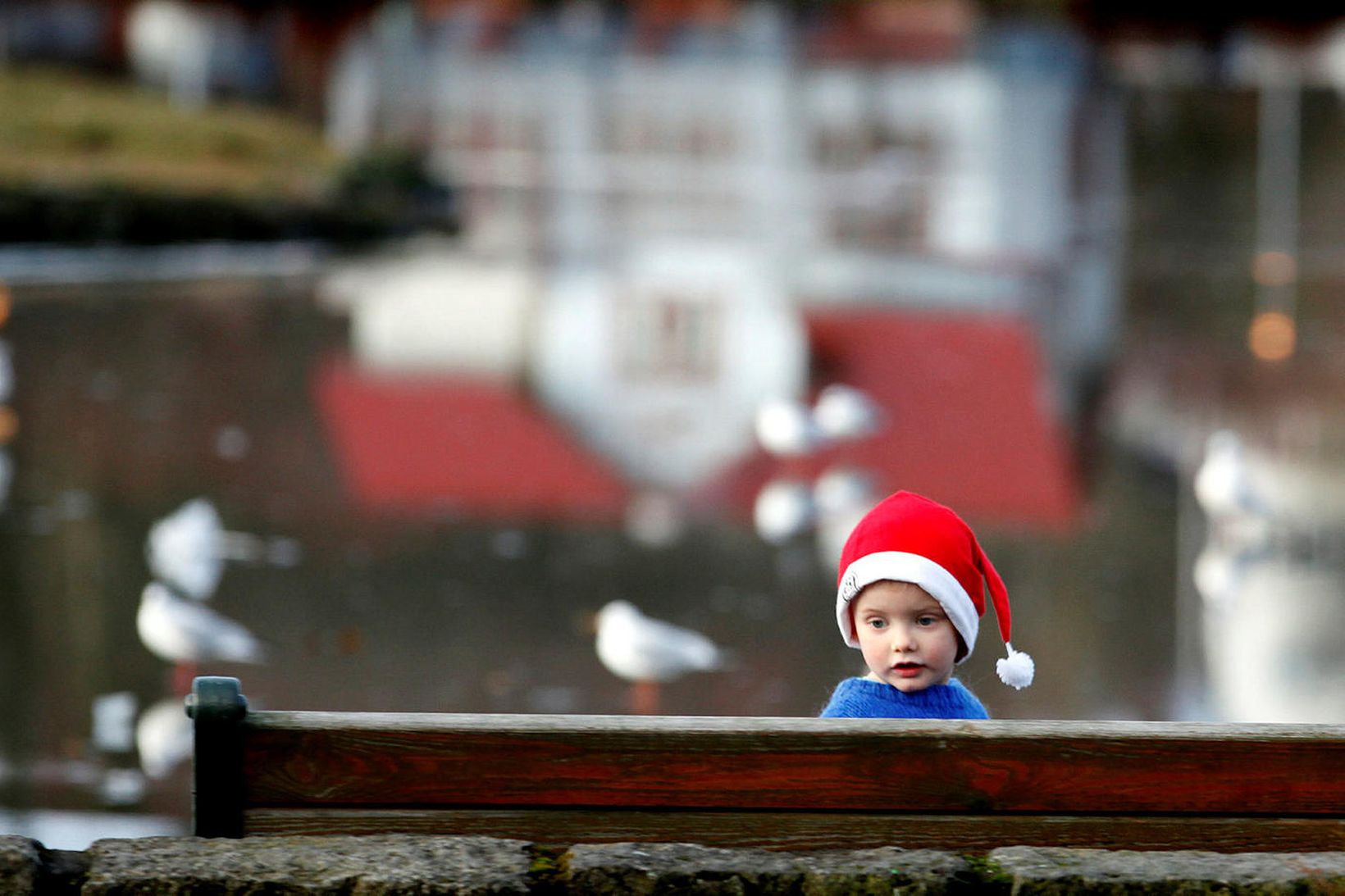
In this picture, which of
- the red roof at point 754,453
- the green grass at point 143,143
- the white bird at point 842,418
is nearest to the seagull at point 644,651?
the red roof at point 754,453

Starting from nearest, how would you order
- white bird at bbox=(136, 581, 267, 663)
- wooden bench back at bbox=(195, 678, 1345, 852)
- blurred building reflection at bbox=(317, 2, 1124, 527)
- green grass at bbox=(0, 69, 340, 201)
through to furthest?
wooden bench back at bbox=(195, 678, 1345, 852), white bird at bbox=(136, 581, 267, 663), green grass at bbox=(0, 69, 340, 201), blurred building reflection at bbox=(317, 2, 1124, 527)

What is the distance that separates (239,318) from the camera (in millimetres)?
15250

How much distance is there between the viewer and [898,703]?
241cm

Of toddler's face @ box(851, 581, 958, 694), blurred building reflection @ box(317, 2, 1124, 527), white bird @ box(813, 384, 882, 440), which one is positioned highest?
blurred building reflection @ box(317, 2, 1124, 527)

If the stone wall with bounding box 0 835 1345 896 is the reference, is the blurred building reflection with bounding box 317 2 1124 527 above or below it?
above

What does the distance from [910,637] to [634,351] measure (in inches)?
528

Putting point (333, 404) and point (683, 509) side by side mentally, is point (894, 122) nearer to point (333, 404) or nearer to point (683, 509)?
point (333, 404)

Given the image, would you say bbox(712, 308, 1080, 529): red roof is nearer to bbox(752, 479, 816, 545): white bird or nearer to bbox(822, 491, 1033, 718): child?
bbox(752, 479, 816, 545): white bird

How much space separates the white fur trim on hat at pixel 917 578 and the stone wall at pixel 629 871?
1.26 ft

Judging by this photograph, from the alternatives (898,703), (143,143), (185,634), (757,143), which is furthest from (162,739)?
(757,143)

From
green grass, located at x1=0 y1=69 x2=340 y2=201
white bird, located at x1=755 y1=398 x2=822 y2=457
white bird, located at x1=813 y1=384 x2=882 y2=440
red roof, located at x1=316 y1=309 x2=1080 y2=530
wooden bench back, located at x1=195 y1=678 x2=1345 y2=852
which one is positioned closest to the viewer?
wooden bench back, located at x1=195 y1=678 x2=1345 y2=852

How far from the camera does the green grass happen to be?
1828 centimetres

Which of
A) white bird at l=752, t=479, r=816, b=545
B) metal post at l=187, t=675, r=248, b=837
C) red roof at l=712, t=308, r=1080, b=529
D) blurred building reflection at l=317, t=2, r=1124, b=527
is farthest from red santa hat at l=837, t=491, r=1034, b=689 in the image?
blurred building reflection at l=317, t=2, r=1124, b=527

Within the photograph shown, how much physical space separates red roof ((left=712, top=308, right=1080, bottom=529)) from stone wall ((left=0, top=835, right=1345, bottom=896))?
6.67 meters
